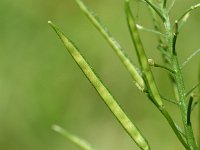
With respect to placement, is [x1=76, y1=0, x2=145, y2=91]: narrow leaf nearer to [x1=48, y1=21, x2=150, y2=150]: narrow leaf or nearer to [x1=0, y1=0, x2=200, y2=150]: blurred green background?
[x1=48, y1=21, x2=150, y2=150]: narrow leaf

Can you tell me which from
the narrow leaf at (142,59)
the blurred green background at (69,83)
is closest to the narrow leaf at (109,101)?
the narrow leaf at (142,59)

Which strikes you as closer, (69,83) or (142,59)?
(142,59)

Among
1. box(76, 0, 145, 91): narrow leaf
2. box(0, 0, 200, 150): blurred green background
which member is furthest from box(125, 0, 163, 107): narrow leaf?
box(0, 0, 200, 150): blurred green background

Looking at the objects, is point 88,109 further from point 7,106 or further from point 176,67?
point 176,67

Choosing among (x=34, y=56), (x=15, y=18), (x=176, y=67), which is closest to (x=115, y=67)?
(x=34, y=56)

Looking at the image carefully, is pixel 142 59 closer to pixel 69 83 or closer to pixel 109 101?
pixel 109 101

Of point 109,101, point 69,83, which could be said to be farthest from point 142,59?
point 69,83
